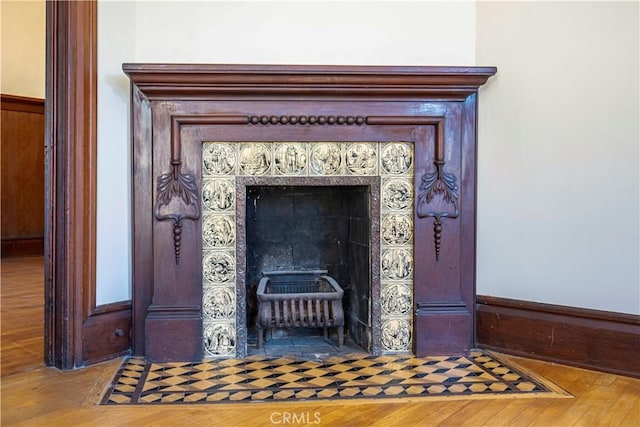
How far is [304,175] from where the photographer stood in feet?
8.70

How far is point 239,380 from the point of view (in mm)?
2266

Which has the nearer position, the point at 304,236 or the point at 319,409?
the point at 319,409

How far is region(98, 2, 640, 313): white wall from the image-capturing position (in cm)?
238

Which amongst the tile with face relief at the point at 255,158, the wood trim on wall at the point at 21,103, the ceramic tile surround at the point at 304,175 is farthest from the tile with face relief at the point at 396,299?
the wood trim on wall at the point at 21,103

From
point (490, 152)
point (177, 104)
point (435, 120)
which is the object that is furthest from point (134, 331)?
point (490, 152)

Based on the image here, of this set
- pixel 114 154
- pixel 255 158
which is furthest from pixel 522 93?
pixel 114 154

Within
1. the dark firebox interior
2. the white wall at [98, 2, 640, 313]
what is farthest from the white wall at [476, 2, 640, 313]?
the dark firebox interior

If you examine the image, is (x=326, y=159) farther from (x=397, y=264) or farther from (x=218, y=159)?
(x=397, y=264)

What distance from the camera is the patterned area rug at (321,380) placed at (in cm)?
208

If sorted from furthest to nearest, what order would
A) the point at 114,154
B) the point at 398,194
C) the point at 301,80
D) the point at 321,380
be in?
the point at 398,194
the point at 114,154
the point at 301,80
the point at 321,380

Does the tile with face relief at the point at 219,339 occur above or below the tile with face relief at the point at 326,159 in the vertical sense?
below

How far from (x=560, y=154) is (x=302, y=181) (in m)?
1.34

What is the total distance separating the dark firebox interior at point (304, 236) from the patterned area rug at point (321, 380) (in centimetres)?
53

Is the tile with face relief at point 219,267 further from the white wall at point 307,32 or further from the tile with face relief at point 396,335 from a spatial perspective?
the white wall at point 307,32
